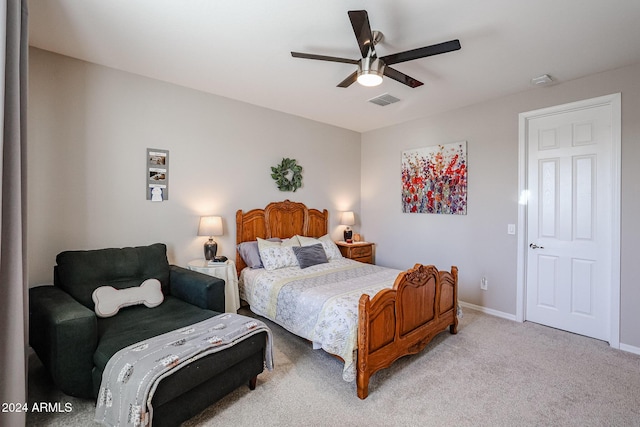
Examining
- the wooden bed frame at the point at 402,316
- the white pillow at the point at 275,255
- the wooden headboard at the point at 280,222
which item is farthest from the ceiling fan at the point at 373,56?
the wooden headboard at the point at 280,222

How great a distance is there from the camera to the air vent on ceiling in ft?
11.9

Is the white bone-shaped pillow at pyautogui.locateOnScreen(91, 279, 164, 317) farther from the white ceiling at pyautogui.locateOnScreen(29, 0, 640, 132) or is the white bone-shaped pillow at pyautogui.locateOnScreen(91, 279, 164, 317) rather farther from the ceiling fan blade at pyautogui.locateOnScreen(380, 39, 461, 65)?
the ceiling fan blade at pyautogui.locateOnScreen(380, 39, 461, 65)

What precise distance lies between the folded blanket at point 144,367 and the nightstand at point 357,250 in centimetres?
273

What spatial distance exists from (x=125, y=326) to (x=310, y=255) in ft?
6.81

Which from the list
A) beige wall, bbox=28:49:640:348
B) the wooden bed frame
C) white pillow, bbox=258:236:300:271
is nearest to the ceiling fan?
the wooden bed frame

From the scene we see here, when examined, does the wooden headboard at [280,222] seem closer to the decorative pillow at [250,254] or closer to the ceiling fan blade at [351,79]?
the decorative pillow at [250,254]

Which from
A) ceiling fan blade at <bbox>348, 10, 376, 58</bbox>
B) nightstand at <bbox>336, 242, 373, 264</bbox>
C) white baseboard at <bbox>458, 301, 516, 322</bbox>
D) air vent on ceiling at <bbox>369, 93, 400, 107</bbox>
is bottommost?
white baseboard at <bbox>458, 301, 516, 322</bbox>

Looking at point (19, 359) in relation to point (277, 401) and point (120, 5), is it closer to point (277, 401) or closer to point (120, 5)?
point (277, 401)

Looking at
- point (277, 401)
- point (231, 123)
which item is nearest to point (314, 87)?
point (231, 123)

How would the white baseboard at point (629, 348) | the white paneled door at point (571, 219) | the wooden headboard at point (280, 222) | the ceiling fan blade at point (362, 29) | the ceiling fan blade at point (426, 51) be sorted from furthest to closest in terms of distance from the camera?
the wooden headboard at point (280, 222) → the white paneled door at point (571, 219) → the white baseboard at point (629, 348) → the ceiling fan blade at point (426, 51) → the ceiling fan blade at point (362, 29)

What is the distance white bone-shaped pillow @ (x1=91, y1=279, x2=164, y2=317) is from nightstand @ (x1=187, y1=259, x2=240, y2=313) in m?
0.51

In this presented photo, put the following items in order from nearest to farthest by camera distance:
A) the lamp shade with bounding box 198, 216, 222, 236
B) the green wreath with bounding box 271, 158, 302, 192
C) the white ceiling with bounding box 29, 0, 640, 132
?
the white ceiling with bounding box 29, 0, 640, 132, the lamp shade with bounding box 198, 216, 222, 236, the green wreath with bounding box 271, 158, 302, 192

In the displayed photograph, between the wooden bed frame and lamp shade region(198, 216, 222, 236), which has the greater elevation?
lamp shade region(198, 216, 222, 236)

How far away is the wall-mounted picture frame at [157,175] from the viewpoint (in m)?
3.16
